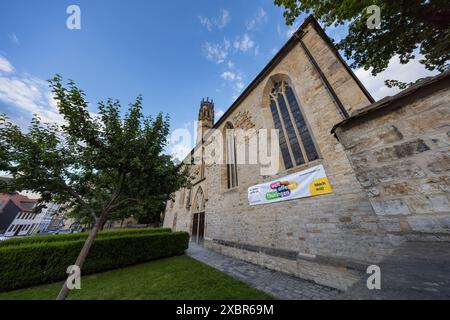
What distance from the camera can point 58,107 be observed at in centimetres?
411

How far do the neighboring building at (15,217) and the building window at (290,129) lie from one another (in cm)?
3746

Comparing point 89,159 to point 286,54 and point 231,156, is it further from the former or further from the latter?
point 286,54

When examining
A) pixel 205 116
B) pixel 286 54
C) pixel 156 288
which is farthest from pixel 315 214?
pixel 205 116

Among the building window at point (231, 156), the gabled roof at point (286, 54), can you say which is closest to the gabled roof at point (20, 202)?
the building window at point (231, 156)

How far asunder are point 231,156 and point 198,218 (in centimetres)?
645

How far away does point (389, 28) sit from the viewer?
19.9 feet

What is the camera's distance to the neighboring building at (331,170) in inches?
63.6

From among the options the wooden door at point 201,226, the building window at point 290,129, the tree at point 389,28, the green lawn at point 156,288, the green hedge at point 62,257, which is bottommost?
the green lawn at point 156,288

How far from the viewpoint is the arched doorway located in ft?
40.0

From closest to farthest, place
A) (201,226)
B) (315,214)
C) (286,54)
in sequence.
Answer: (315,214) → (286,54) → (201,226)

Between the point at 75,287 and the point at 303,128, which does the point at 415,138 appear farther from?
the point at 75,287

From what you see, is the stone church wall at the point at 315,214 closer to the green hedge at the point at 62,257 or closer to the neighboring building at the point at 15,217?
the green hedge at the point at 62,257

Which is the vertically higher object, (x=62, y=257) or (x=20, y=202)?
(x=20, y=202)
